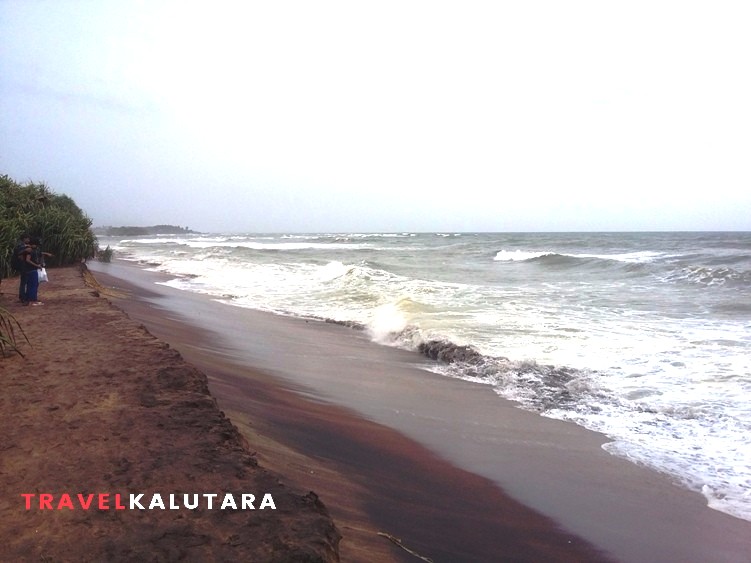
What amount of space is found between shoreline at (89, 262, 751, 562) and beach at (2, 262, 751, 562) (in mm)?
15

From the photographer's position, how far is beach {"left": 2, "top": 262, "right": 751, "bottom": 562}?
321cm

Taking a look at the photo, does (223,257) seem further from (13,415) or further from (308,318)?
(13,415)

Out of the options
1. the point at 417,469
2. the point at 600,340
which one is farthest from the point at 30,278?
the point at 600,340

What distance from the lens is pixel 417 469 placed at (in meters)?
4.33

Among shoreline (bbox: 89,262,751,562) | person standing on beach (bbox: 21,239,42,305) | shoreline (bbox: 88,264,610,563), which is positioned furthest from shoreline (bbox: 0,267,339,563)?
person standing on beach (bbox: 21,239,42,305)

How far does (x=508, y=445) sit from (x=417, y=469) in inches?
45.2

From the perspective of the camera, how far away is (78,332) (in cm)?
653

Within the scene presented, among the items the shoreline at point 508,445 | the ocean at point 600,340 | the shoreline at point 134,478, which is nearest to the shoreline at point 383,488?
the shoreline at point 508,445

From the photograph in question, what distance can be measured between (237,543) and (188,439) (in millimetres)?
1220

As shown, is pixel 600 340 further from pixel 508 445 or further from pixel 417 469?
pixel 417 469

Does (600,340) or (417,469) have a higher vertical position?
(600,340)

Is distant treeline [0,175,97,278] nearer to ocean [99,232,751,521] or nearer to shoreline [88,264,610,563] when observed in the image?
ocean [99,232,751,521]

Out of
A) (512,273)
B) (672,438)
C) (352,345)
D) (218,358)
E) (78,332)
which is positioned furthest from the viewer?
(512,273)

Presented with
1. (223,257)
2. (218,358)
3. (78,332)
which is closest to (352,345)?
(218,358)
